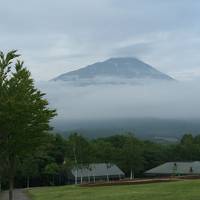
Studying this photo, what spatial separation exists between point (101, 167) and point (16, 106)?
75023 millimetres

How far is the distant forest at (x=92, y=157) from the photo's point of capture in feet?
284

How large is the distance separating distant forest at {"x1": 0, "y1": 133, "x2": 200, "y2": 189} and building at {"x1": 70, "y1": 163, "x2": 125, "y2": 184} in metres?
1.09

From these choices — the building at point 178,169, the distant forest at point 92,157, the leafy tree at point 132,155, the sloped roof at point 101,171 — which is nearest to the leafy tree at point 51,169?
the distant forest at point 92,157

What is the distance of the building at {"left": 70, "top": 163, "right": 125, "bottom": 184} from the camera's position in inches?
3735

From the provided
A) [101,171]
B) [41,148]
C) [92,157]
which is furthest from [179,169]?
[41,148]

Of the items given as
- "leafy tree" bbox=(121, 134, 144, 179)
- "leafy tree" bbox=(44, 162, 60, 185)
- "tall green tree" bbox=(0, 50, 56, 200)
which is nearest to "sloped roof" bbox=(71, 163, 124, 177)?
"leafy tree" bbox=(121, 134, 144, 179)

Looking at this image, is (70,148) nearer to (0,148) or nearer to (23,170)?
(23,170)

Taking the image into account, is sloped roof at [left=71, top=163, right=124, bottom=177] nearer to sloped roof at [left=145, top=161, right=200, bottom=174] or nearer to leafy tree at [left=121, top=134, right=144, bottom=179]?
A: leafy tree at [left=121, top=134, right=144, bottom=179]

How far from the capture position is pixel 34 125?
24.3m

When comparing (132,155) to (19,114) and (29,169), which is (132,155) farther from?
(19,114)

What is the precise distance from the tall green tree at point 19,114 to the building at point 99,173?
229 feet

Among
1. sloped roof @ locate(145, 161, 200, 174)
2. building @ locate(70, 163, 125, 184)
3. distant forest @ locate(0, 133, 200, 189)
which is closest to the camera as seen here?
distant forest @ locate(0, 133, 200, 189)

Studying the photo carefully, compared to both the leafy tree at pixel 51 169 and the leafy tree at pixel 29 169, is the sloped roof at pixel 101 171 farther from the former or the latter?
the leafy tree at pixel 29 169

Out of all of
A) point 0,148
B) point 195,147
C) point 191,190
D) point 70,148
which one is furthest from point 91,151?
point 0,148
